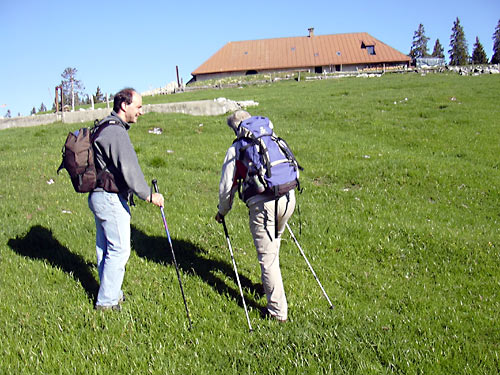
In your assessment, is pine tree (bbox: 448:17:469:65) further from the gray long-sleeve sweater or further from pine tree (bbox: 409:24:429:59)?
the gray long-sleeve sweater

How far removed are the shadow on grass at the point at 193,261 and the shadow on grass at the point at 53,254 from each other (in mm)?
969

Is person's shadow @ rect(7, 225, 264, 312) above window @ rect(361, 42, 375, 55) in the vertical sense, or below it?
below

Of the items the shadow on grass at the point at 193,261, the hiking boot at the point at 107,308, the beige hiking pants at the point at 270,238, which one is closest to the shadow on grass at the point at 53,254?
the hiking boot at the point at 107,308

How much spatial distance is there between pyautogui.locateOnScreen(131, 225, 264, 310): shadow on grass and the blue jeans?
1.10 m

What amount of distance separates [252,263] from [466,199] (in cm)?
649

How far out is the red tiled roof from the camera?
73125 mm

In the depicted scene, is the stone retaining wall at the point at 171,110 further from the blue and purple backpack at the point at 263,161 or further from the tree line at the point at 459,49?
the tree line at the point at 459,49

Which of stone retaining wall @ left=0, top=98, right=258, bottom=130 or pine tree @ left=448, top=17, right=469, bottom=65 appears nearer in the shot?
stone retaining wall @ left=0, top=98, right=258, bottom=130

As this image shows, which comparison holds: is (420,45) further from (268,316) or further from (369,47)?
(268,316)

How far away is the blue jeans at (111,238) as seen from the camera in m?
5.04

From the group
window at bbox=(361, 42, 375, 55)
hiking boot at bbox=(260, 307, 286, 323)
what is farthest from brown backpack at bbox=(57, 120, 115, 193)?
window at bbox=(361, 42, 375, 55)

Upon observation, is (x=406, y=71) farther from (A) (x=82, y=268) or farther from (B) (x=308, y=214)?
(A) (x=82, y=268)

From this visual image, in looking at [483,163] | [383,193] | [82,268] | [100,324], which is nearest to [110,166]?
[100,324]

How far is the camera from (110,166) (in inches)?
198
